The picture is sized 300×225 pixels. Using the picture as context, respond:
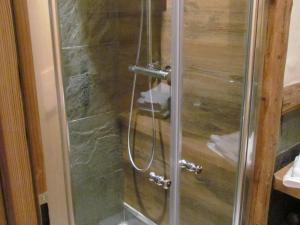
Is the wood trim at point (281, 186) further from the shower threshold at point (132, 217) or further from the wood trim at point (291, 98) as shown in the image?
the shower threshold at point (132, 217)

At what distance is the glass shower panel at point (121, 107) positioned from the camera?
176 cm

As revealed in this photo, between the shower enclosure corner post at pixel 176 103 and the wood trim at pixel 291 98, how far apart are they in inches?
19.5

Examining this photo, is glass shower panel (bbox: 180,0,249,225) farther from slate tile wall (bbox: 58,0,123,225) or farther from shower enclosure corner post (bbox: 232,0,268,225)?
slate tile wall (bbox: 58,0,123,225)

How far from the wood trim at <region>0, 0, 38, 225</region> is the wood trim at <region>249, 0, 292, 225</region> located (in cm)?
120

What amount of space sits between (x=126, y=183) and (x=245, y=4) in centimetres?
138

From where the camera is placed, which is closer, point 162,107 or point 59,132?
point 59,132

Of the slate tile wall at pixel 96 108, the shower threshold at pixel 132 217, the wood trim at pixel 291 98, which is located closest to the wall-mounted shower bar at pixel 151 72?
the slate tile wall at pixel 96 108

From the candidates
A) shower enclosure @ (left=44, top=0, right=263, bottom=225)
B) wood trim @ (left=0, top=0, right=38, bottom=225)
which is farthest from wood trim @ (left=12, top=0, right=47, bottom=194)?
shower enclosure @ (left=44, top=0, right=263, bottom=225)

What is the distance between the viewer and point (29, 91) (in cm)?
49

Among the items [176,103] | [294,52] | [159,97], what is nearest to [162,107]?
[159,97]

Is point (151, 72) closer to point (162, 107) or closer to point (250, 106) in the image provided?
point (162, 107)

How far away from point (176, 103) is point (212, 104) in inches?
7.0

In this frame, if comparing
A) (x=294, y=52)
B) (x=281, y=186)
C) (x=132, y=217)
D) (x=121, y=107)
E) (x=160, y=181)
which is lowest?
(x=132, y=217)

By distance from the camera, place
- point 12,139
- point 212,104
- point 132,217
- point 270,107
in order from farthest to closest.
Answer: point 132,217
point 212,104
point 270,107
point 12,139
